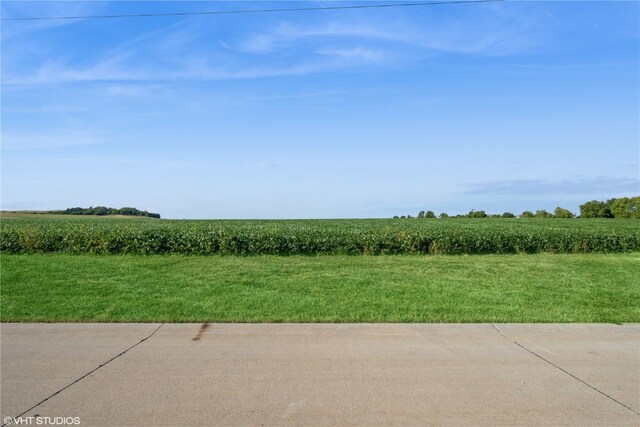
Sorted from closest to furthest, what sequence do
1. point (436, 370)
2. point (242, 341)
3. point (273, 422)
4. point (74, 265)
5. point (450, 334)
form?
point (273, 422) < point (436, 370) < point (242, 341) < point (450, 334) < point (74, 265)

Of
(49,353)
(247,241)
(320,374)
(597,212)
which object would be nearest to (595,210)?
(597,212)

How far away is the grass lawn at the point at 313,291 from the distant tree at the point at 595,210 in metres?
71.6

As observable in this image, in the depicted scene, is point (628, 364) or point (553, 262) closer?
point (628, 364)

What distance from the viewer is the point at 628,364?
5301 millimetres

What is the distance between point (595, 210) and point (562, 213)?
21.4ft

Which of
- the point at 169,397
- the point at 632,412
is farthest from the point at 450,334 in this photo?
the point at 169,397

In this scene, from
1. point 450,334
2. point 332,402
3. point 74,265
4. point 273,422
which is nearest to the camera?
point 273,422

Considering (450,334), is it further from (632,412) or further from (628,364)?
(632,412)

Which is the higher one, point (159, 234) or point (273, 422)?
point (159, 234)

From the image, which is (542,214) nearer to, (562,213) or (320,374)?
(562,213)

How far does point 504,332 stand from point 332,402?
11.4 feet

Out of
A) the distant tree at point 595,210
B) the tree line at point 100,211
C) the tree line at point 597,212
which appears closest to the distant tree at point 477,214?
the tree line at point 597,212

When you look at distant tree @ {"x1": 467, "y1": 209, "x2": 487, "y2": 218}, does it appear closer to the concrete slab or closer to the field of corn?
the field of corn

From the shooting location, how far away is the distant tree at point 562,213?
73.0 m
